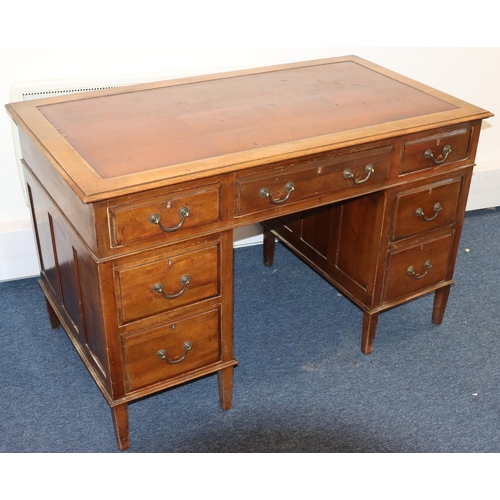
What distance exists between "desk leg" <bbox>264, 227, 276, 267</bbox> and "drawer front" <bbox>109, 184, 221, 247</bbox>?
1113 millimetres

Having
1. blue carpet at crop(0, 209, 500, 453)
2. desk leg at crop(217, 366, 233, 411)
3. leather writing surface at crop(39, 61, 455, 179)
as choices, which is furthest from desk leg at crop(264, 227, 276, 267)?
desk leg at crop(217, 366, 233, 411)

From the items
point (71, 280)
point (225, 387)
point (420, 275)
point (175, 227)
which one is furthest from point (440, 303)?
point (71, 280)

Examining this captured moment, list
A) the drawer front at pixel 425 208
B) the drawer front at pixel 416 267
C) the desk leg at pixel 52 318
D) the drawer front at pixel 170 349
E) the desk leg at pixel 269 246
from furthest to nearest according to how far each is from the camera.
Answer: the desk leg at pixel 269 246 < the desk leg at pixel 52 318 < the drawer front at pixel 416 267 < the drawer front at pixel 425 208 < the drawer front at pixel 170 349

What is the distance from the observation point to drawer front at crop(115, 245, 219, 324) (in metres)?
1.80

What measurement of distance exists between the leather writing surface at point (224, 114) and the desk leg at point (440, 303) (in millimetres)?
742

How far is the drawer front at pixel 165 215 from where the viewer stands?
1692 mm

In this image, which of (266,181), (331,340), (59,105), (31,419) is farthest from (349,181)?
(31,419)

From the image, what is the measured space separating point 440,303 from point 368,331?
35 cm

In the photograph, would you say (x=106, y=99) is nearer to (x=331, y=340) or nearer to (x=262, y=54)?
(x=262, y=54)

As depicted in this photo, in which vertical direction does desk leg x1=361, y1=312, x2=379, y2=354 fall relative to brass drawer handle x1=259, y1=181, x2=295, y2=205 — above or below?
below

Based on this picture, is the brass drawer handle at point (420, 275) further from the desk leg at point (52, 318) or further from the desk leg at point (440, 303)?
the desk leg at point (52, 318)

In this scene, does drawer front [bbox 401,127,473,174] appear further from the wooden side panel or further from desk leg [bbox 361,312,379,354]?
the wooden side panel

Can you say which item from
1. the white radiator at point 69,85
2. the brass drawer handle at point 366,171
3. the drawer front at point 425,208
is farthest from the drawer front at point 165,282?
the white radiator at point 69,85

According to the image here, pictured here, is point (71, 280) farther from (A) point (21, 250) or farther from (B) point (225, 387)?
(A) point (21, 250)
